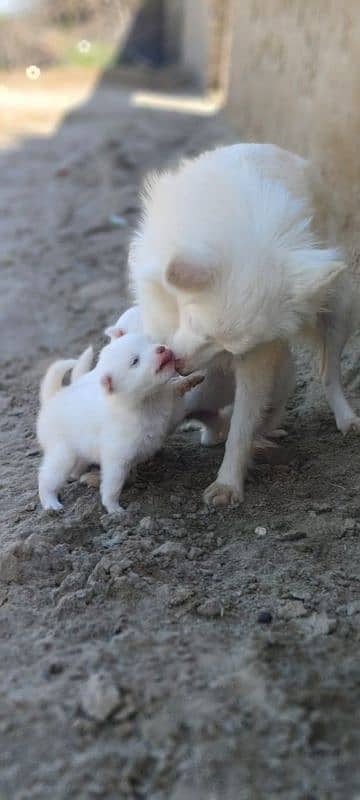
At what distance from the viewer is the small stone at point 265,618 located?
2.59 metres

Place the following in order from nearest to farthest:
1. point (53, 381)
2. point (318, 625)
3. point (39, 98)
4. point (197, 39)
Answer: point (318, 625) < point (53, 381) < point (39, 98) < point (197, 39)

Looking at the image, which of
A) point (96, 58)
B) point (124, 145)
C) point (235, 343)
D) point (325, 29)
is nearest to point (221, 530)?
point (235, 343)

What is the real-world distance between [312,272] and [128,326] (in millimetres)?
957

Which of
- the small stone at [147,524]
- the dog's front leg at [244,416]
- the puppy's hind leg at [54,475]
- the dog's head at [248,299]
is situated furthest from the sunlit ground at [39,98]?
the small stone at [147,524]

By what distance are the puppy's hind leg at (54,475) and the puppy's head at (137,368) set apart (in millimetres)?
358

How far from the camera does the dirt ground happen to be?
2.04 metres

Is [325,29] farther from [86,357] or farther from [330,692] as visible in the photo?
[330,692]

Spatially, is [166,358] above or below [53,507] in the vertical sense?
above

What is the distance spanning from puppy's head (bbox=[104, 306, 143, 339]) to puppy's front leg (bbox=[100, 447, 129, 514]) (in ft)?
1.75

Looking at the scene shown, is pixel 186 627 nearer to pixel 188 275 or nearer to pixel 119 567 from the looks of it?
pixel 119 567

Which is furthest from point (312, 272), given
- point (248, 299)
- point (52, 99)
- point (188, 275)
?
point (52, 99)

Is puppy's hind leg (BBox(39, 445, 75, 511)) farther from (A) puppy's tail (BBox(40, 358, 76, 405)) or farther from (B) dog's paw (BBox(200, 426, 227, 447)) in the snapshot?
(B) dog's paw (BBox(200, 426, 227, 447))

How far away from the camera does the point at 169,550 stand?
2992mm

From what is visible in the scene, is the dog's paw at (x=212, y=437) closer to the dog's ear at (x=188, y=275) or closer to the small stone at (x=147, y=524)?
the small stone at (x=147, y=524)
